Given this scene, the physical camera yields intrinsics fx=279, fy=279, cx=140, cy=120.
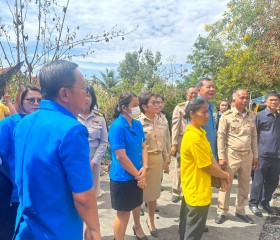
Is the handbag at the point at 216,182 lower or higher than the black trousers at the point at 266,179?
higher

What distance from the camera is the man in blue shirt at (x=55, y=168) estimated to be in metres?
1.37

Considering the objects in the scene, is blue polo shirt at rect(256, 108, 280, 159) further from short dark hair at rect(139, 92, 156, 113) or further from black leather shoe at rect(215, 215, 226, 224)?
short dark hair at rect(139, 92, 156, 113)

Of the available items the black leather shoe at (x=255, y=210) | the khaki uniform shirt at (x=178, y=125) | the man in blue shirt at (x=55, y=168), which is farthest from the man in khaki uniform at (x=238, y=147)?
the man in blue shirt at (x=55, y=168)

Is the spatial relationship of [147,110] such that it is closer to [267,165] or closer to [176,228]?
[176,228]

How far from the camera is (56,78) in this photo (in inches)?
57.8

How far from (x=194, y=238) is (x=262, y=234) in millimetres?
1442

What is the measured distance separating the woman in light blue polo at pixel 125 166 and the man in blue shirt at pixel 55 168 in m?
1.37

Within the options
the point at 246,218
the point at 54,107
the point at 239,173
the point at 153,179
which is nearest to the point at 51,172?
the point at 54,107

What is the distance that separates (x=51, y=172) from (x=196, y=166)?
1.68 metres

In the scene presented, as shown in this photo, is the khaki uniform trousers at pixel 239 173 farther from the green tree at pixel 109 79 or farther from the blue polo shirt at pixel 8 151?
the green tree at pixel 109 79

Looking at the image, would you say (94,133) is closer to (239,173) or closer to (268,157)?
(239,173)

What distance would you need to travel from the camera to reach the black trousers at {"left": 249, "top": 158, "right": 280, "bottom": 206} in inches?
174

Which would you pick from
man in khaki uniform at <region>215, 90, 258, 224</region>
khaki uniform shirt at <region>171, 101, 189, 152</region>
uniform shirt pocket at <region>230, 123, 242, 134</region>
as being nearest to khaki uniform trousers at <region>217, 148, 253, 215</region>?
man in khaki uniform at <region>215, 90, 258, 224</region>

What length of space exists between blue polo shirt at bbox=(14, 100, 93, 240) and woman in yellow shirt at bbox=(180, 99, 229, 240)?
150 centimetres
